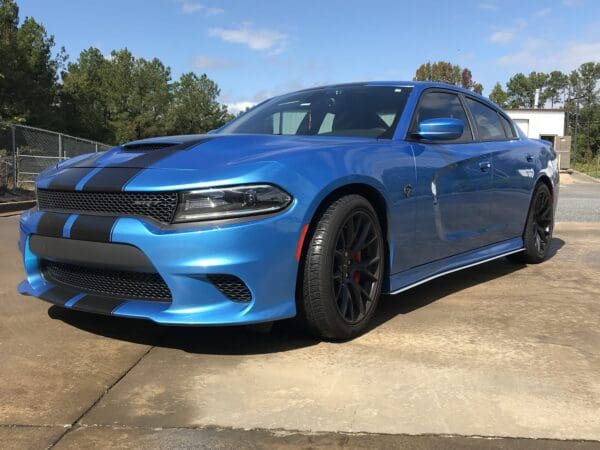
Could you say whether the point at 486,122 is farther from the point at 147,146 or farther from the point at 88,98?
the point at 88,98

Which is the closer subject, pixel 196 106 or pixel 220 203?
pixel 220 203

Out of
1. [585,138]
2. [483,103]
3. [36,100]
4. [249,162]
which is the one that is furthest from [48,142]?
[585,138]

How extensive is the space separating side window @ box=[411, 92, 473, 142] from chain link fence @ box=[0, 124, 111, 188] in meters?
11.3

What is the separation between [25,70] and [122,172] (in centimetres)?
3854

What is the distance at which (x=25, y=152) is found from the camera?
15.0m

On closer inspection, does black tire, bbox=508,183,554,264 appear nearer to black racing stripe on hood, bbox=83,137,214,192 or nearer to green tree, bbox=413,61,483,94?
black racing stripe on hood, bbox=83,137,214,192

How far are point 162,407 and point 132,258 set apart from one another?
28.2 inches

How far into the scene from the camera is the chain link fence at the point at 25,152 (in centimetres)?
1320

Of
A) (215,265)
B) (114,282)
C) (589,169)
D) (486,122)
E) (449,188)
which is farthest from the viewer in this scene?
(589,169)

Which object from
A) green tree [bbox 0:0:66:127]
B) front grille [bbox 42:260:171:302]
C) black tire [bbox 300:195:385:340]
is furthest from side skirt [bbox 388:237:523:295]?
green tree [bbox 0:0:66:127]

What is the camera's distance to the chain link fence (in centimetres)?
1320

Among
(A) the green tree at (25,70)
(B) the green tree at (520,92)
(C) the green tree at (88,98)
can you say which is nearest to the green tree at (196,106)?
(C) the green tree at (88,98)

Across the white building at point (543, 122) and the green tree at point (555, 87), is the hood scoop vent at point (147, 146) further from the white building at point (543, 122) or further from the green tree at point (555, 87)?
the green tree at point (555, 87)

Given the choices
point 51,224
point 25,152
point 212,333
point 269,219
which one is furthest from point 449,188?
point 25,152
